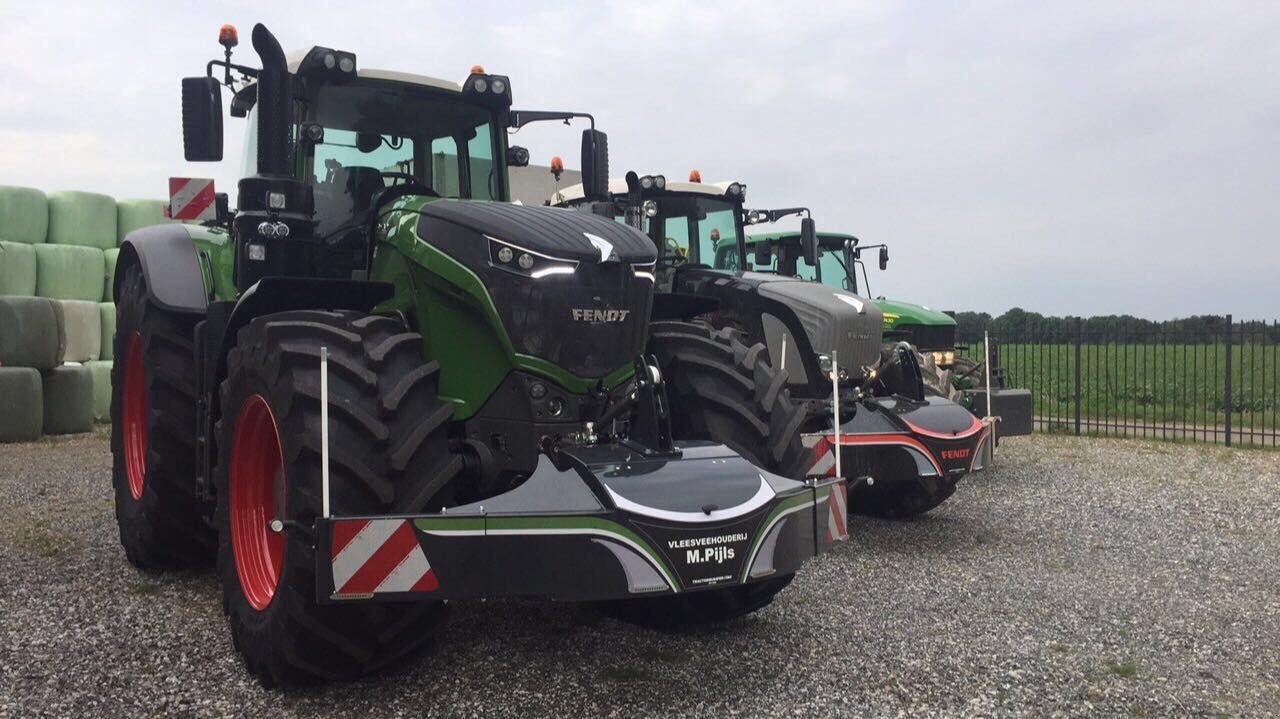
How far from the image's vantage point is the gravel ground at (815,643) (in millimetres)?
4070

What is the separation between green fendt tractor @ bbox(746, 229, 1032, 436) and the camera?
997 centimetres

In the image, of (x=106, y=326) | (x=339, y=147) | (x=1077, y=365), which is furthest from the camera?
(x=1077, y=365)

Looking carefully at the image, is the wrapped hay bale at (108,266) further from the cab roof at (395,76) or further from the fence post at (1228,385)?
the fence post at (1228,385)

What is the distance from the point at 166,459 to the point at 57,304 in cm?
902

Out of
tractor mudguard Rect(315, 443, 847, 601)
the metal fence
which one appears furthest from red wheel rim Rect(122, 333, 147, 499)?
the metal fence

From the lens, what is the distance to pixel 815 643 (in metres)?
4.88

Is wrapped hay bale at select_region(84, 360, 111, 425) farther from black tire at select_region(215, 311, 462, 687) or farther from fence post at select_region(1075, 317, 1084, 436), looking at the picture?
fence post at select_region(1075, 317, 1084, 436)

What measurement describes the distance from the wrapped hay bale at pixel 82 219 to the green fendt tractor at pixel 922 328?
9376mm

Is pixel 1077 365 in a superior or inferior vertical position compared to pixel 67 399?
superior

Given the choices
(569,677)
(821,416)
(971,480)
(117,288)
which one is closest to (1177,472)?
(971,480)

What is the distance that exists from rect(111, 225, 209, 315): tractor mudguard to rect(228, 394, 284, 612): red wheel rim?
5.58 ft

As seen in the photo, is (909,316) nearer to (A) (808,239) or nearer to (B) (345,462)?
(A) (808,239)

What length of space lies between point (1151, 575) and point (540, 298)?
4553 millimetres

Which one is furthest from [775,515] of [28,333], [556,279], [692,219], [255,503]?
[28,333]
